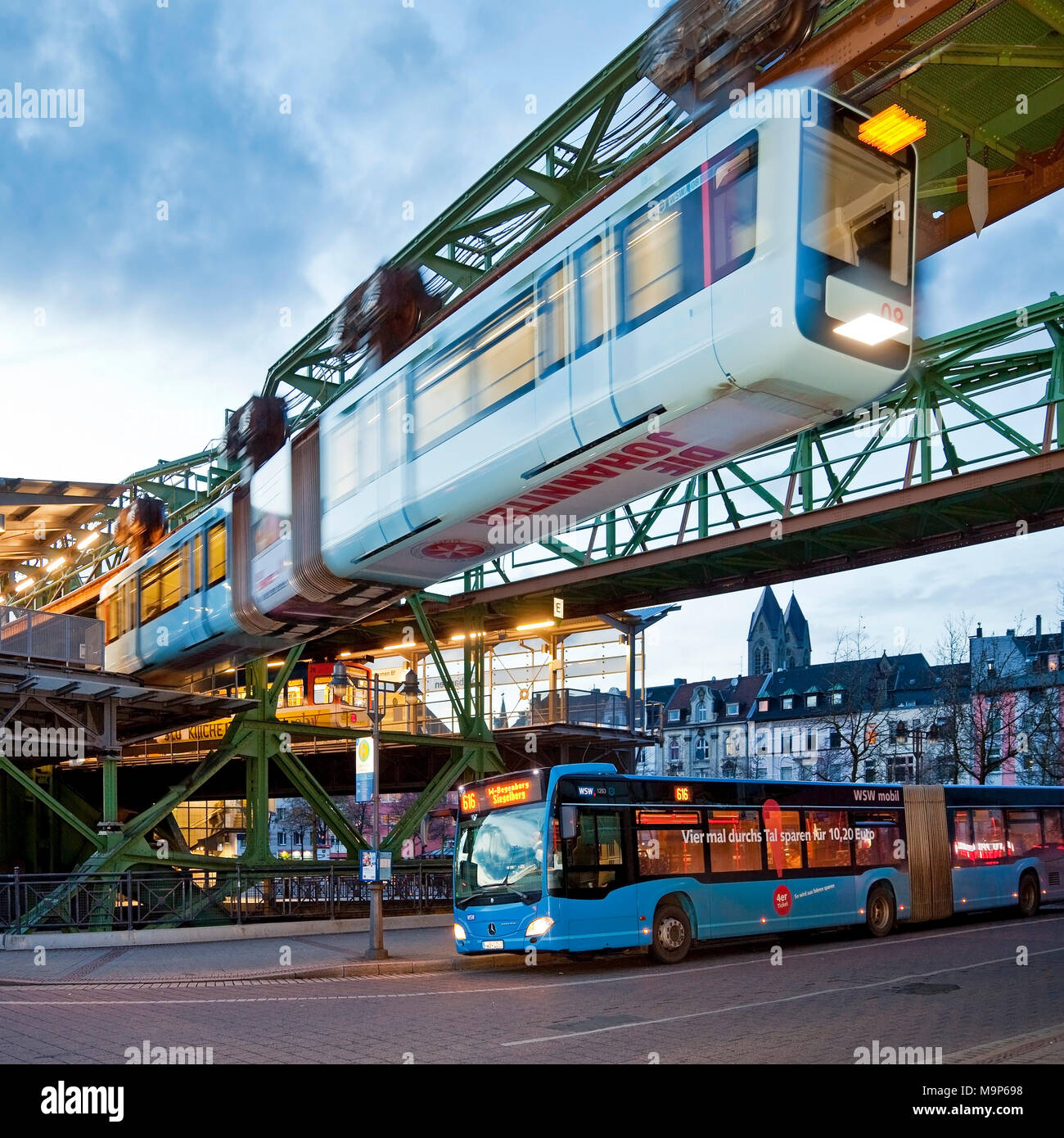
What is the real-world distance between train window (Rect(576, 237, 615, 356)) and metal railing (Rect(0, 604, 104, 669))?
1505 centimetres

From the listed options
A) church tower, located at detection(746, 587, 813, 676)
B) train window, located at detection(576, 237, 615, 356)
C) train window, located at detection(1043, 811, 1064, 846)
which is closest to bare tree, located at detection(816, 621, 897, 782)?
train window, located at detection(1043, 811, 1064, 846)

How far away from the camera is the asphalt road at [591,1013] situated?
34.2 ft

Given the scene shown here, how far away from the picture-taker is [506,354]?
14344 mm

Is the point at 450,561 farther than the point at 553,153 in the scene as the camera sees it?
No

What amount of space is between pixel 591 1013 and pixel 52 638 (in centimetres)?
1590

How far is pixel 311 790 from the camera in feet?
98.3

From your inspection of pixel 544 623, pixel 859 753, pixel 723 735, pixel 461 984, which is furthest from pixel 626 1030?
pixel 723 735

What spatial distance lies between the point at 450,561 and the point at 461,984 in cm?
577

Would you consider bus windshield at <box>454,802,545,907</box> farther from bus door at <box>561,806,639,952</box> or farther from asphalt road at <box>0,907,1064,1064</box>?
asphalt road at <box>0,907,1064,1064</box>

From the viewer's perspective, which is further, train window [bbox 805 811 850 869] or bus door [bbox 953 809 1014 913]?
bus door [bbox 953 809 1014 913]

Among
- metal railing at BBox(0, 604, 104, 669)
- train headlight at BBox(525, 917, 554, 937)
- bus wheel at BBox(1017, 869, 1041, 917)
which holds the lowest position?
bus wheel at BBox(1017, 869, 1041, 917)

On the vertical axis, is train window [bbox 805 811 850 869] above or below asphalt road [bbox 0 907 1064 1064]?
above

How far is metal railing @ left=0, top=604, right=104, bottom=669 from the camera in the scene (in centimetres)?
2405

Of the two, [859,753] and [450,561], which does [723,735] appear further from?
[450,561]
